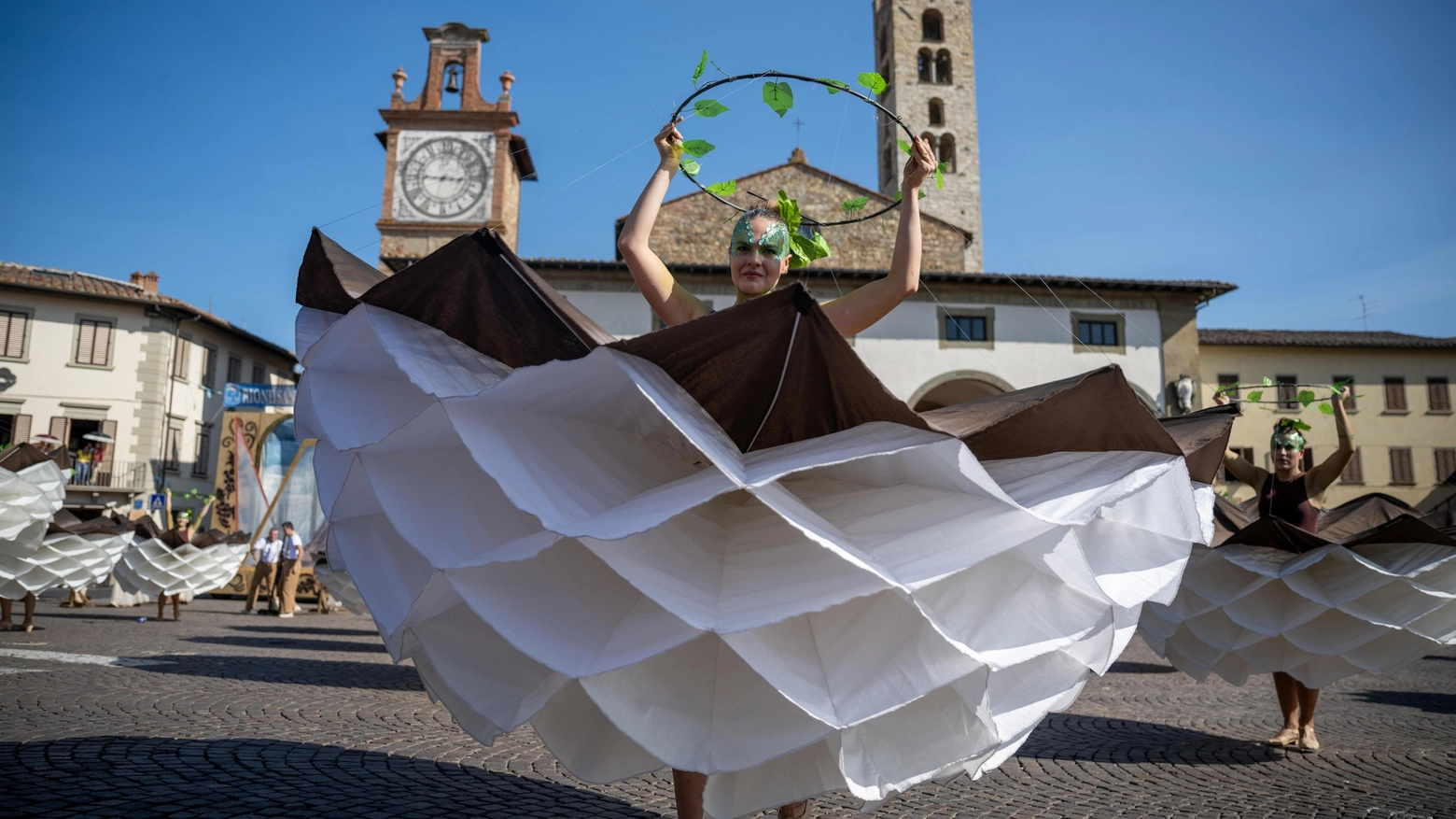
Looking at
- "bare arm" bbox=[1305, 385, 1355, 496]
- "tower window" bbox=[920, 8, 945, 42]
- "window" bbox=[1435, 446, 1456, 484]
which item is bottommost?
"bare arm" bbox=[1305, 385, 1355, 496]

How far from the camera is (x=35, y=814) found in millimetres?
3832

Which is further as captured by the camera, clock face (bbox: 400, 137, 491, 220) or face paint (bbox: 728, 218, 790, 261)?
clock face (bbox: 400, 137, 491, 220)

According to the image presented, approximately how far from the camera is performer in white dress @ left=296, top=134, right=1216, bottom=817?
7.60ft

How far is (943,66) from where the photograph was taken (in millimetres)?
50719

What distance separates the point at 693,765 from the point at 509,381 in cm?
108

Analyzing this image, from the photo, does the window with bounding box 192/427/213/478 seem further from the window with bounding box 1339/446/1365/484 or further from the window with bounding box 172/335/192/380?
the window with bounding box 1339/446/1365/484

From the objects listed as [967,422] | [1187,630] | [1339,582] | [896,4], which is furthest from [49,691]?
[896,4]

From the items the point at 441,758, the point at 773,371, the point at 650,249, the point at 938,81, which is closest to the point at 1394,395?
the point at 938,81

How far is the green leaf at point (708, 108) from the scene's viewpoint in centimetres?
370

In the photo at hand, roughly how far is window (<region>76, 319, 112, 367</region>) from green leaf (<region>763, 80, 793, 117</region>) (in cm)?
4429

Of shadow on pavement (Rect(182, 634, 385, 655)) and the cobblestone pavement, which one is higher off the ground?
the cobblestone pavement

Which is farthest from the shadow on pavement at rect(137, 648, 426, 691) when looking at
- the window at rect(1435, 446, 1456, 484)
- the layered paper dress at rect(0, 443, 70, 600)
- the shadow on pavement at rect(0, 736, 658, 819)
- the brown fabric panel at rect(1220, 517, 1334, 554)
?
the window at rect(1435, 446, 1456, 484)

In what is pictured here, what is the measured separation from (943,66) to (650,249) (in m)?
52.1

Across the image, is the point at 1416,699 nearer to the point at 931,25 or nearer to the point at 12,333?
the point at 12,333
